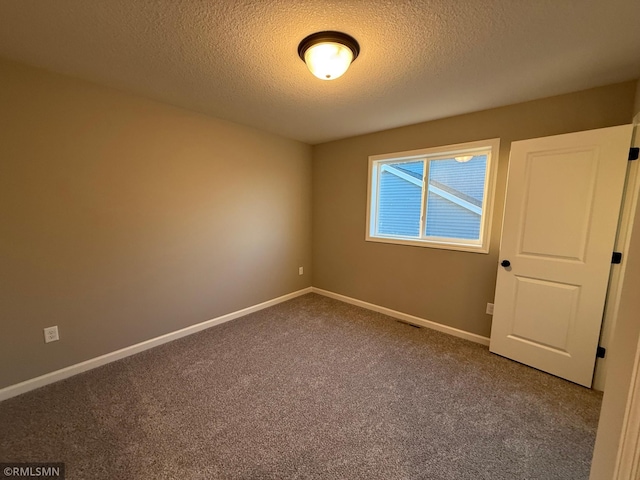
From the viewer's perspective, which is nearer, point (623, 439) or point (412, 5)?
point (623, 439)

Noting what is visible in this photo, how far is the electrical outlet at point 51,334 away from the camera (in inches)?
77.9

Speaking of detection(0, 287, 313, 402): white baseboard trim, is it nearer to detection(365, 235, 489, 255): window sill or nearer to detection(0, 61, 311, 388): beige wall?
detection(0, 61, 311, 388): beige wall

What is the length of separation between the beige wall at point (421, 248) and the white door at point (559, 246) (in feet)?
0.74

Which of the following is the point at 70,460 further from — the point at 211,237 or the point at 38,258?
the point at 211,237

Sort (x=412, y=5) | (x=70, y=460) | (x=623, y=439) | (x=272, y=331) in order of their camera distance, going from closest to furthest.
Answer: (x=623, y=439)
(x=412, y=5)
(x=70, y=460)
(x=272, y=331)

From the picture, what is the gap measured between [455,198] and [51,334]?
390 centimetres

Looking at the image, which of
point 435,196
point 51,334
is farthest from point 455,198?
point 51,334

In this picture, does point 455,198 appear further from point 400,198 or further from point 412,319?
point 412,319

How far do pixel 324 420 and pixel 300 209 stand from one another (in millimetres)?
2795

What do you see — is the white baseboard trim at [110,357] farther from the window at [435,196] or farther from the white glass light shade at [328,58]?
the white glass light shade at [328,58]

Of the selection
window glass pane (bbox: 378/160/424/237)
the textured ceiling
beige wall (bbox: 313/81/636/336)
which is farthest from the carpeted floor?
the textured ceiling

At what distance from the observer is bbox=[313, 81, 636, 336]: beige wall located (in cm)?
213

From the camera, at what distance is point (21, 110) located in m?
1.79

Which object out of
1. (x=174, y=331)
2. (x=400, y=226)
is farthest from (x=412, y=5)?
(x=174, y=331)
